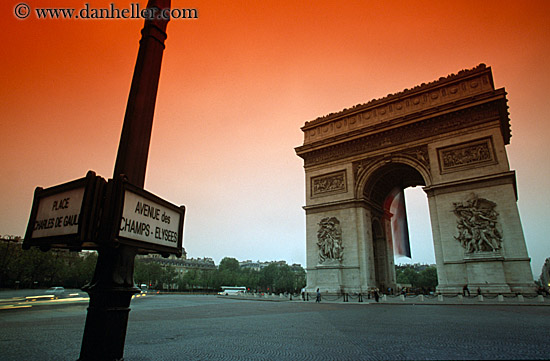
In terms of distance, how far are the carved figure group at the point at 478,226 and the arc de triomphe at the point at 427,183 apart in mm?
58

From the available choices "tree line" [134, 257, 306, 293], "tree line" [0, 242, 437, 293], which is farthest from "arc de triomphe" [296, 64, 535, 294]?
"tree line" [134, 257, 306, 293]

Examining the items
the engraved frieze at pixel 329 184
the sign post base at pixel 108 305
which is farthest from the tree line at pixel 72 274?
the sign post base at pixel 108 305

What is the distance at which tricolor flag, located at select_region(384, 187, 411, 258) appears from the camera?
33438 mm

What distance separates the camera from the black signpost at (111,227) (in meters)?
1.51

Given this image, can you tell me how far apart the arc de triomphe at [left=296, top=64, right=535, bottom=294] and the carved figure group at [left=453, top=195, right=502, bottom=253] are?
0.06m

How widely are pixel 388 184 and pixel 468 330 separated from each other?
2487 cm

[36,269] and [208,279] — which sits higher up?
[36,269]

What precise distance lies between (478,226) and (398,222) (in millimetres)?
12743

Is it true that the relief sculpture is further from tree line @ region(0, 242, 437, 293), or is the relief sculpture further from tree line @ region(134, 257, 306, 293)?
tree line @ region(134, 257, 306, 293)

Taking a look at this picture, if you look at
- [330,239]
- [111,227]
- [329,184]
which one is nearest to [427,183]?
[329,184]

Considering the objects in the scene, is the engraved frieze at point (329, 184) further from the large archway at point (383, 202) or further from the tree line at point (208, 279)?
the tree line at point (208, 279)

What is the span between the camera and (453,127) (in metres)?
24.1

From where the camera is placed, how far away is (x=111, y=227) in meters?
1.47

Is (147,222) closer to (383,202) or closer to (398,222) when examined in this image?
(383,202)
